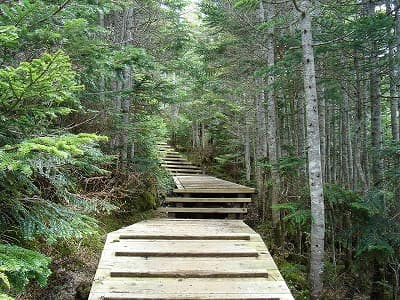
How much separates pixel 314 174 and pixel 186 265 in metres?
2.69

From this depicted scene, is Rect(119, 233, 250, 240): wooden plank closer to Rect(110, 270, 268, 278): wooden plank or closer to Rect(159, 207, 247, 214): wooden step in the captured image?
Rect(110, 270, 268, 278): wooden plank

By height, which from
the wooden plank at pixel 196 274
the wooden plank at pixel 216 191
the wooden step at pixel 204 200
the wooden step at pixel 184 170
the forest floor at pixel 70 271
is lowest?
the forest floor at pixel 70 271

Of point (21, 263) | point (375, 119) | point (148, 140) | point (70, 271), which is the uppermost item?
point (375, 119)

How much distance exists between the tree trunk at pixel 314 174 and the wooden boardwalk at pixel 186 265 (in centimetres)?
113

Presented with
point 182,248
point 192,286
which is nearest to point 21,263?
point 192,286

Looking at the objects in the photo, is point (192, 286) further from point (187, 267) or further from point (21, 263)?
point (21, 263)

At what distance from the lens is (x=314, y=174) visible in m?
5.18

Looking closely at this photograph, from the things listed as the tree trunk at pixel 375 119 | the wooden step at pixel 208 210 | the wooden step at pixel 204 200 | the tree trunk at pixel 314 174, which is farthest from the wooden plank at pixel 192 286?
the tree trunk at pixel 375 119

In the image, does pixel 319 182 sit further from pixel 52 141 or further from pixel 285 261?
pixel 52 141

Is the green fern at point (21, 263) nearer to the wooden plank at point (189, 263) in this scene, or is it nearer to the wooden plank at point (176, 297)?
the wooden plank at point (176, 297)

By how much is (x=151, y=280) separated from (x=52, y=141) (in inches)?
81.0

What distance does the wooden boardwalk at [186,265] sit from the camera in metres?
3.06

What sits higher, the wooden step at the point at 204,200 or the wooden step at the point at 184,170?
the wooden step at the point at 184,170

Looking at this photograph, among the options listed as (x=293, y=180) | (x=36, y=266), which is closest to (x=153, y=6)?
(x=293, y=180)
